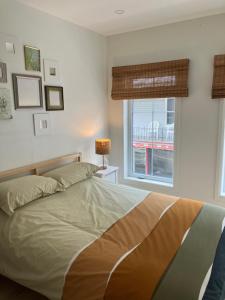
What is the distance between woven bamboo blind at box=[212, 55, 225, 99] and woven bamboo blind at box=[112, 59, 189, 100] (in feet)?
1.06

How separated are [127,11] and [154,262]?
2475 millimetres

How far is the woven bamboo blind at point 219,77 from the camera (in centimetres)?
276

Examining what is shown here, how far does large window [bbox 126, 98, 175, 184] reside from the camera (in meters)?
3.43

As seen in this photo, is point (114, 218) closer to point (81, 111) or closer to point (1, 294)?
point (1, 294)

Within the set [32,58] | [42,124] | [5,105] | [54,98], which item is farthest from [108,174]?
[32,58]

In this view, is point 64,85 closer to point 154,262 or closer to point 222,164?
point 222,164

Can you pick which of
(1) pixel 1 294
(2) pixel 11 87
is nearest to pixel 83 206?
(1) pixel 1 294

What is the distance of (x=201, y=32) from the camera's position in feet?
9.44

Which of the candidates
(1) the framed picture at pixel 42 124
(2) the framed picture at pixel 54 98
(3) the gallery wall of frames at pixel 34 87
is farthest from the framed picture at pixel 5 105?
(2) the framed picture at pixel 54 98

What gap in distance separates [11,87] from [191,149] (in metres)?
2.20

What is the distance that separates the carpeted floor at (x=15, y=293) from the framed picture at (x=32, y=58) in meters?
1.99

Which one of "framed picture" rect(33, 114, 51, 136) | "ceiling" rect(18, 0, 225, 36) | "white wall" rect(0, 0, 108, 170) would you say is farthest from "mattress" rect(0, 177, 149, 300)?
"ceiling" rect(18, 0, 225, 36)

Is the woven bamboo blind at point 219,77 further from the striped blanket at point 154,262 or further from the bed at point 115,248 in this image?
the striped blanket at point 154,262

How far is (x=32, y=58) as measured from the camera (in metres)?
2.55
